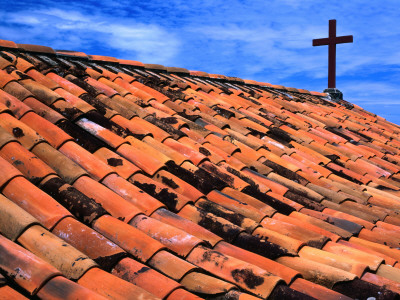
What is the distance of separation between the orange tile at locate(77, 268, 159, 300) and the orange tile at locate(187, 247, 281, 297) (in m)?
0.53

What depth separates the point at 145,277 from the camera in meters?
2.10

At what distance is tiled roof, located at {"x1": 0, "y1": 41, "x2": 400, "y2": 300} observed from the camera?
83.5 inches

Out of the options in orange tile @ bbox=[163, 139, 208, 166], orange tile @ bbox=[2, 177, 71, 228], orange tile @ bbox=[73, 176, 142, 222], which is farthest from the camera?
orange tile @ bbox=[163, 139, 208, 166]

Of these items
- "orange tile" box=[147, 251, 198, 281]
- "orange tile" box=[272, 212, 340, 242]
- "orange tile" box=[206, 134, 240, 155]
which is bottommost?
"orange tile" box=[147, 251, 198, 281]

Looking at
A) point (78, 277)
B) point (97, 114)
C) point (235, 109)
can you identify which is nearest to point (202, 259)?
point (78, 277)

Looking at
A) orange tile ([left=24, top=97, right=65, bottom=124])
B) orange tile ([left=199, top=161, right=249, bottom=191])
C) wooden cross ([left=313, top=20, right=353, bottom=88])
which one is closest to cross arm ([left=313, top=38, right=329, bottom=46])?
wooden cross ([left=313, top=20, right=353, bottom=88])

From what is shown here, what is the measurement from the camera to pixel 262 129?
5547 mm

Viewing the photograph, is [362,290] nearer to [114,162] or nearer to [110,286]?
[110,286]

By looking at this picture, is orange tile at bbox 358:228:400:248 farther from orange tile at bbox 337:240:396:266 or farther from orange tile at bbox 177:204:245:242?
orange tile at bbox 177:204:245:242

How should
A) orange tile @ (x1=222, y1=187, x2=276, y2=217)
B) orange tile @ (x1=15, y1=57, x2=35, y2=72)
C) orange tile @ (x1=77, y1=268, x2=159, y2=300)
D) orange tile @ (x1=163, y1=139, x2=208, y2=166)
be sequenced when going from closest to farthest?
orange tile @ (x1=77, y1=268, x2=159, y2=300) < orange tile @ (x1=222, y1=187, x2=276, y2=217) < orange tile @ (x1=163, y1=139, x2=208, y2=166) < orange tile @ (x1=15, y1=57, x2=35, y2=72)

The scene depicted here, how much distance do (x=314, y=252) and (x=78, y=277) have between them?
5.30 feet

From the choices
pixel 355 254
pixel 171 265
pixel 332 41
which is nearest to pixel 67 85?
pixel 171 265

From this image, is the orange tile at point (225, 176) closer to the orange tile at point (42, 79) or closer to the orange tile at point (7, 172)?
the orange tile at point (7, 172)

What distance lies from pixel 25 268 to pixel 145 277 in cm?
58
